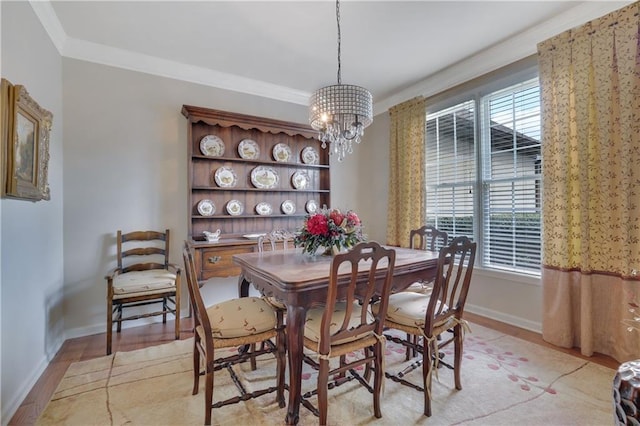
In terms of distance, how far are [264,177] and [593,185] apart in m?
3.17

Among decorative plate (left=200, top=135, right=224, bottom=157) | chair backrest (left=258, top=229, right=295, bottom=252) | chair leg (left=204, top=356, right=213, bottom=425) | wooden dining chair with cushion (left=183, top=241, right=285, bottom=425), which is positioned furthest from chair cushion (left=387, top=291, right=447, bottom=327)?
decorative plate (left=200, top=135, right=224, bottom=157)

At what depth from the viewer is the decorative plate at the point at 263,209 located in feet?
12.1

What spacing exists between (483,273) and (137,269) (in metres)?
3.62

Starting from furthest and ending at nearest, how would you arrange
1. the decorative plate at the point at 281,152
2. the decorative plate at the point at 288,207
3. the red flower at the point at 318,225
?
the decorative plate at the point at 288,207
the decorative plate at the point at 281,152
the red flower at the point at 318,225

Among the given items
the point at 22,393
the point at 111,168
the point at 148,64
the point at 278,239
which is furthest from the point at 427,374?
the point at 148,64

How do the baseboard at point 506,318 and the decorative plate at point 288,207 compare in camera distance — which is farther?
the decorative plate at point 288,207

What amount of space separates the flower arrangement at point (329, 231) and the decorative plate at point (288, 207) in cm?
176

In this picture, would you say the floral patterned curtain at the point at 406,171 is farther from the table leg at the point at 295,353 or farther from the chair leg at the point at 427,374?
the table leg at the point at 295,353

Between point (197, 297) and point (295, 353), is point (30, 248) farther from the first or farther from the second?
point (295, 353)

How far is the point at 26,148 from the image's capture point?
1.92m

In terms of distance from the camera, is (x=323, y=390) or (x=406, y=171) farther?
(x=406, y=171)

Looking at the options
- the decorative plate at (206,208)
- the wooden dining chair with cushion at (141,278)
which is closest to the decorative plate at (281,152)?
the decorative plate at (206,208)

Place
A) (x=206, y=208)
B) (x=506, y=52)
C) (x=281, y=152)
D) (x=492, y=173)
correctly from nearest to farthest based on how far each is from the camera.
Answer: (x=506, y=52), (x=492, y=173), (x=206, y=208), (x=281, y=152)

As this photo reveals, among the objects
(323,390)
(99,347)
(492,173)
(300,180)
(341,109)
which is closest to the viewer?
(323,390)
